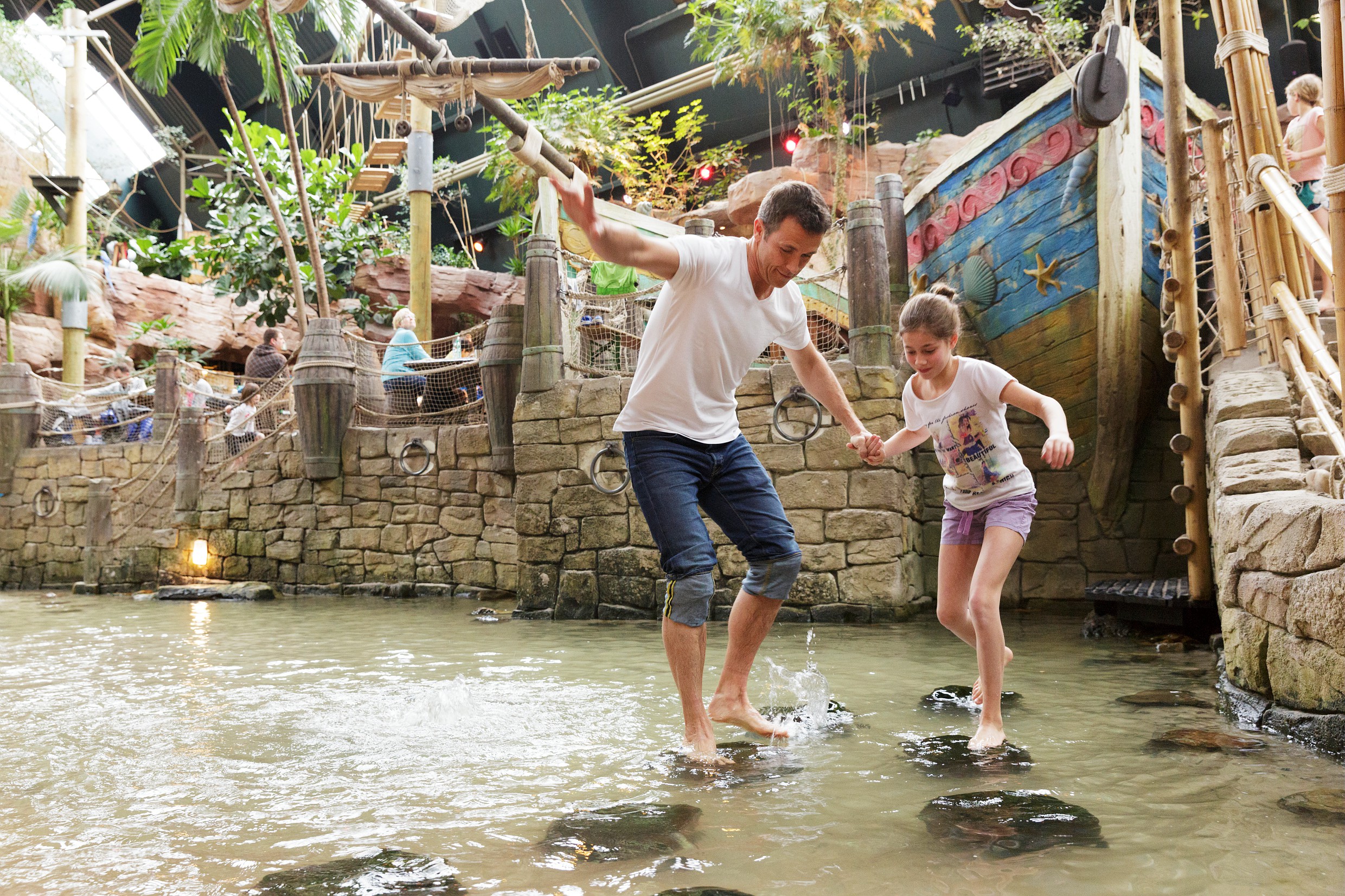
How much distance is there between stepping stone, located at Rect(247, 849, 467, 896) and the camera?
1.69 metres

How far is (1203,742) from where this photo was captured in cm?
275

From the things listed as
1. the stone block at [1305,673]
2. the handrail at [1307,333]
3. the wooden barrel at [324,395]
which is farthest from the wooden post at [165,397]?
the stone block at [1305,673]

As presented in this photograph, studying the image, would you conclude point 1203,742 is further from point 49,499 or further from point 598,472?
point 49,499

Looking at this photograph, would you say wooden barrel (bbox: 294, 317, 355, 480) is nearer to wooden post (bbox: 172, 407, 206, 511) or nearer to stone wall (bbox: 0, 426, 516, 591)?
stone wall (bbox: 0, 426, 516, 591)

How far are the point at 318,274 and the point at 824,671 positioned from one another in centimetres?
1077

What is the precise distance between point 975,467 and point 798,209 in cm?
105

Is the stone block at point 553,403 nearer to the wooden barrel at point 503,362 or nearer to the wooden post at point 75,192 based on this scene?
the wooden barrel at point 503,362

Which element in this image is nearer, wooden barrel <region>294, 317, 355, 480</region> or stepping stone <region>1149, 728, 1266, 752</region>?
stepping stone <region>1149, 728, 1266, 752</region>

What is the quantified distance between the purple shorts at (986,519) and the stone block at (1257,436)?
5.04 feet

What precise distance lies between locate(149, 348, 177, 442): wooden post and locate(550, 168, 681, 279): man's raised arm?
10541 millimetres

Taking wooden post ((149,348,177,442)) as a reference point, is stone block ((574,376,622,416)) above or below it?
below

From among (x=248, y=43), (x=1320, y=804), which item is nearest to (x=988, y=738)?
(x=1320, y=804)

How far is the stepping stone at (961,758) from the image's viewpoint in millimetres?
2480

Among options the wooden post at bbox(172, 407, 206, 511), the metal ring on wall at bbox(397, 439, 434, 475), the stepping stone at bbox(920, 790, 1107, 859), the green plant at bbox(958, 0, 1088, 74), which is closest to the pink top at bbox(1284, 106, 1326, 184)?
the stepping stone at bbox(920, 790, 1107, 859)
